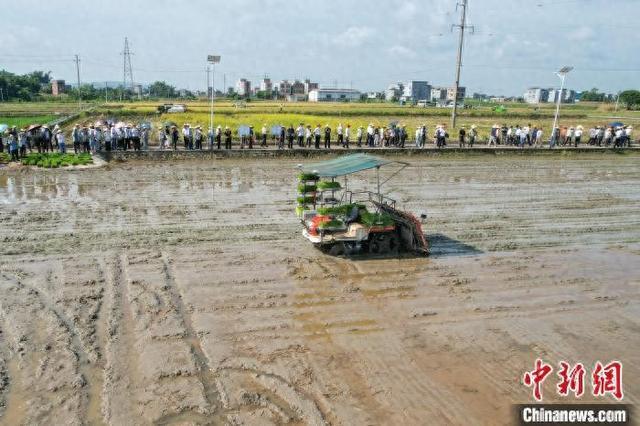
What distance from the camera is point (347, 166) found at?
1101 cm

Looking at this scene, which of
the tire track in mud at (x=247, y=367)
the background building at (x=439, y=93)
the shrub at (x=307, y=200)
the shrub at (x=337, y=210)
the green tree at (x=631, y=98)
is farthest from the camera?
the background building at (x=439, y=93)

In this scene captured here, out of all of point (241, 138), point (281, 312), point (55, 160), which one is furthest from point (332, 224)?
point (241, 138)

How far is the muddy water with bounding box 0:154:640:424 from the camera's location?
6195mm

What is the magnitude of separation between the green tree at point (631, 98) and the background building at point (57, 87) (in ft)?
329

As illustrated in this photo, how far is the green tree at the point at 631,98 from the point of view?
281ft

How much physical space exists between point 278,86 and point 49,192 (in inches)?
7059

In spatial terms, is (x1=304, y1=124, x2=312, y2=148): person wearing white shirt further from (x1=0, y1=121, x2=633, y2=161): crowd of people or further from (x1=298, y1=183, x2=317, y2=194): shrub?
(x1=298, y1=183, x2=317, y2=194): shrub

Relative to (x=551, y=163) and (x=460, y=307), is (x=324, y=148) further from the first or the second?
(x=460, y=307)

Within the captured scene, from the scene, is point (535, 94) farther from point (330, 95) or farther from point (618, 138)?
point (618, 138)

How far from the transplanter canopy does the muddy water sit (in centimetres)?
180

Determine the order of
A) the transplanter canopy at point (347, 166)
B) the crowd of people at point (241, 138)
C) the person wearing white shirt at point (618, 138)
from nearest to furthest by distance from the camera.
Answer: the transplanter canopy at point (347, 166)
the crowd of people at point (241, 138)
the person wearing white shirt at point (618, 138)

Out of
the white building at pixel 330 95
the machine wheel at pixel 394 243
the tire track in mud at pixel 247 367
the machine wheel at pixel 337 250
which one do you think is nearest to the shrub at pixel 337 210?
the machine wheel at pixel 337 250

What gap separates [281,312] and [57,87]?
108m

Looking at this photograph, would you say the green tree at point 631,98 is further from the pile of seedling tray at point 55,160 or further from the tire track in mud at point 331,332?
the tire track in mud at point 331,332
